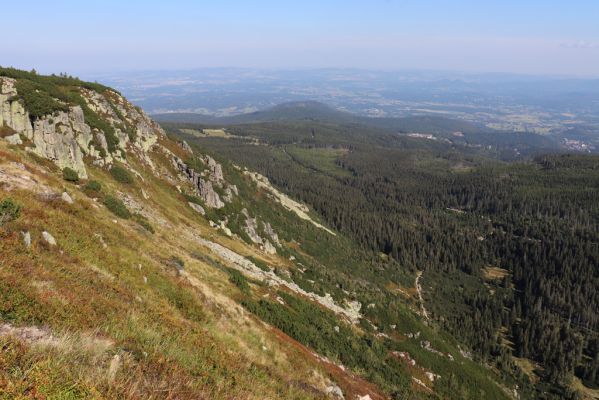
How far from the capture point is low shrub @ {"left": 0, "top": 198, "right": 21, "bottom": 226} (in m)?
16.1

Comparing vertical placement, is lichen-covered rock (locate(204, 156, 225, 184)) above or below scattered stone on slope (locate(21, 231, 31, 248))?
below

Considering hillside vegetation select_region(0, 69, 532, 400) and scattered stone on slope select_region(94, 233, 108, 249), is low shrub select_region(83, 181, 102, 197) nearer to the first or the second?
hillside vegetation select_region(0, 69, 532, 400)

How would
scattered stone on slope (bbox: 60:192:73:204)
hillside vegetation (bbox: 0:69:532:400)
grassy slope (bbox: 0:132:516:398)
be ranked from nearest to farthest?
grassy slope (bbox: 0:132:516:398), hillside vegetation (bbox: 0:69:532:400), scattered stone on slope (bbox: 60:192:73:204)

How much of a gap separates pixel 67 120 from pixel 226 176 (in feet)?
226

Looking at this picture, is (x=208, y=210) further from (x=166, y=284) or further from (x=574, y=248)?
(x=574, y=248)

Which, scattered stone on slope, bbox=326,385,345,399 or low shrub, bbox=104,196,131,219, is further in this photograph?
low shrub, bbox=104,196,131,219

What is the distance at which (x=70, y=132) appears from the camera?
42.6m

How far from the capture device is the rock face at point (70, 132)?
38.8 m

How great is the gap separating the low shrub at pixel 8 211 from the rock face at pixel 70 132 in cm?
2423

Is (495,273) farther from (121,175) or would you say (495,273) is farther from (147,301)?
(147,301)

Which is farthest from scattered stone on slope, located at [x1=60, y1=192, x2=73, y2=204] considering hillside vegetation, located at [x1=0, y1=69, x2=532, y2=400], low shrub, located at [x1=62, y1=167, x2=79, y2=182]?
low shrub, located at [x1=62, y1=167, x2=79, y2=182]

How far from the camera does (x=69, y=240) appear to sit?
1873cm

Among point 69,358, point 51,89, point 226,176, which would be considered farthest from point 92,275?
point 226,176

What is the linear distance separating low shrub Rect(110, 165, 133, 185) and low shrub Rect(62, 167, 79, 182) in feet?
34.2
